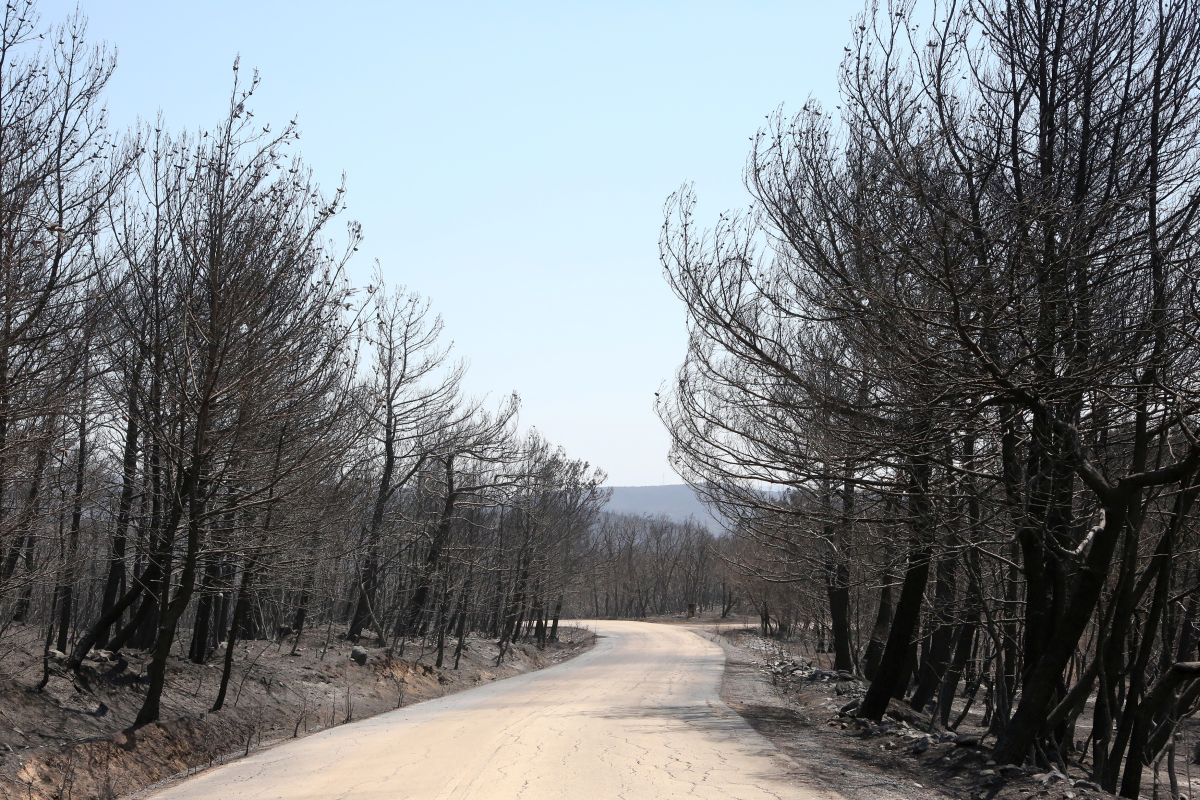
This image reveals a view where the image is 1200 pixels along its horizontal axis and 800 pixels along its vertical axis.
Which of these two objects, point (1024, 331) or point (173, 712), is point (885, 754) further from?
point (173, 712)

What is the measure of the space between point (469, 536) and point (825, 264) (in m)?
30.2

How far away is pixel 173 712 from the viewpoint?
14781 mm

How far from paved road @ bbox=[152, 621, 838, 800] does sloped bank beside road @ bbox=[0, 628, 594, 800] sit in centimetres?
111

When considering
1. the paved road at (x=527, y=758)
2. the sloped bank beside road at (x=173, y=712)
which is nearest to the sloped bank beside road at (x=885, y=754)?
the paved road at (x=527, y=758)

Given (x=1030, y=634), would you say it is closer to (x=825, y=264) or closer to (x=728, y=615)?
(x=825, y=264)

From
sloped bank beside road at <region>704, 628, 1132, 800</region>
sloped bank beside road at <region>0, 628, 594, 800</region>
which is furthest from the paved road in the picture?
sloped bank beside road at <region>0, 628, 594, 800</region>

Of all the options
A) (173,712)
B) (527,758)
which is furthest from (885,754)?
(173,712)

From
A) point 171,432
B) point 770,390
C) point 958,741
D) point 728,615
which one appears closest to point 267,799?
point 171,432

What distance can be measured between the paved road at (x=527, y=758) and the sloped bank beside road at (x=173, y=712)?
1.11 meters

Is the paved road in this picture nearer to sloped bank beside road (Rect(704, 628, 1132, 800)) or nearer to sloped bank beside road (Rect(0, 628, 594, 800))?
sloped bank beside road (Rect(704, 628, 1132, 800))

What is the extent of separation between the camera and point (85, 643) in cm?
1465

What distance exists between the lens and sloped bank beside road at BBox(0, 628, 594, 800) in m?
10.6

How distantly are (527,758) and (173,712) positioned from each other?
6826 millimetres

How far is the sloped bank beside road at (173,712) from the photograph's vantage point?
10.6 m
